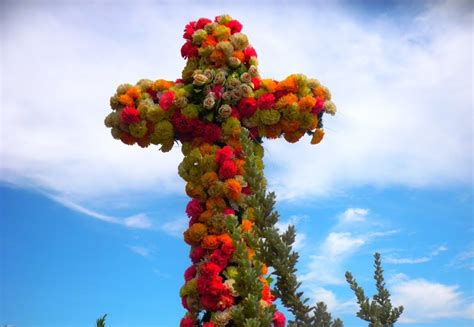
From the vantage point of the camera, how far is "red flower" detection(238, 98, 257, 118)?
7836 mm

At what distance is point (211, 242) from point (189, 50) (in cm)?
301

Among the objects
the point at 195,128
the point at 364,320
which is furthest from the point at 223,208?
the point at 364,320

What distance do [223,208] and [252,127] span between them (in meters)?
1.33

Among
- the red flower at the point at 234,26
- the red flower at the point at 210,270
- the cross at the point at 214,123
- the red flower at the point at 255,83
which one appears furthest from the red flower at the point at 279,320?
the red flower at the point at 234,26

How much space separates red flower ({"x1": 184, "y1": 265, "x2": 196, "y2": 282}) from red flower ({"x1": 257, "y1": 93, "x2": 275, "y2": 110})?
2418mm

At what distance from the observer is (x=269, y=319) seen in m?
3.24

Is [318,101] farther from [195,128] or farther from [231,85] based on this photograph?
[195,128]

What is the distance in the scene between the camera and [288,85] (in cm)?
805

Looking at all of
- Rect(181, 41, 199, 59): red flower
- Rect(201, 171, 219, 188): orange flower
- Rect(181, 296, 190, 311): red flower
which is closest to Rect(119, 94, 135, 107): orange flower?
Rect(181, 41, 199, 59): red flower

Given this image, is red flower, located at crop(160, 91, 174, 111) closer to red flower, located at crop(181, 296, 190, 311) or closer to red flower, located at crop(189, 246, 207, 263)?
red flower, located at crop(189, 246, 207, 263)

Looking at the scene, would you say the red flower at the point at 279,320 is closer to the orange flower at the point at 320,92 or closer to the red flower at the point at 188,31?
the orange flower at the point at 320,92

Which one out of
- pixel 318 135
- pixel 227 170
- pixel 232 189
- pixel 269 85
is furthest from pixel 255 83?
pixel 232 189

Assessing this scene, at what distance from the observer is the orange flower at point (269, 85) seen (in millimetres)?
8031

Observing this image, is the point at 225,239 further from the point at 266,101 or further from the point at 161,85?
the point at 161,85
